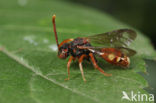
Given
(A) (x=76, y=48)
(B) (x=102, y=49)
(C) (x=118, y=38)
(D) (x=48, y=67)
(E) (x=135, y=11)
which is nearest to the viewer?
(D) (x=48, y=67)

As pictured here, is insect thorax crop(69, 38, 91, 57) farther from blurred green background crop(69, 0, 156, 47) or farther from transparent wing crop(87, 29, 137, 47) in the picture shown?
blurred green background crop(69, 0, 156, 47)

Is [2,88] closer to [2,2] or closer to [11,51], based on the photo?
[11,51]

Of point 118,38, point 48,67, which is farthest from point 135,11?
point 48,67

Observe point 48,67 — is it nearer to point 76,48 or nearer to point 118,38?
point 76,48

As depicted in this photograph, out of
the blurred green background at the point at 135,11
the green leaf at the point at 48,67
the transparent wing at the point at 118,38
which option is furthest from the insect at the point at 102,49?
the blurred green background at the point at 135,11

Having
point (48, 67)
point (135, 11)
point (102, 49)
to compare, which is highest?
point (102, 49)

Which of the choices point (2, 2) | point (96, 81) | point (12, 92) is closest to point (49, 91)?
point (12, 92)
